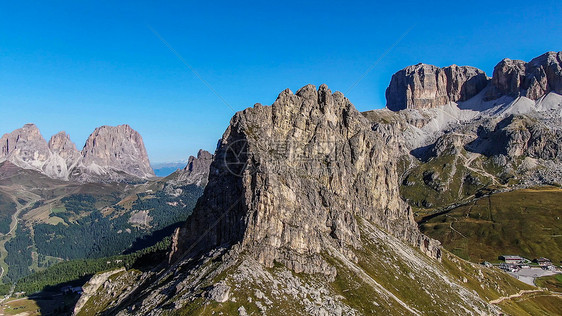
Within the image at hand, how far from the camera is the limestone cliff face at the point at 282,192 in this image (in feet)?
403

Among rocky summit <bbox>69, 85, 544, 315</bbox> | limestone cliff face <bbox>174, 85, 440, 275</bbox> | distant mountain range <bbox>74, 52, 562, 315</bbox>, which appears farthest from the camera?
limestone cliff face <bbox>174, 85, 440, 275</bbox>

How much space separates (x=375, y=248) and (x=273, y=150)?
61.5m

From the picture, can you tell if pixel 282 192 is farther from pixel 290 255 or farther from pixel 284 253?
pixel 290 255

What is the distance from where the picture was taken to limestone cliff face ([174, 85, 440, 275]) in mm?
122688

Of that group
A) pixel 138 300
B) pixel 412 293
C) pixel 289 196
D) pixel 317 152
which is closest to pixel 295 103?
→ pixel 317 152

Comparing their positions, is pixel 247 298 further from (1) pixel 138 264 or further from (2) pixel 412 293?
(1) pixel 138 264

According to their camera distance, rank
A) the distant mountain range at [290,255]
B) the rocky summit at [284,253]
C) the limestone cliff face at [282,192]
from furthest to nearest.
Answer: the limestone cliff face at [282,192], the distant mountain range at [290,255], the rocky summit at [284,253]

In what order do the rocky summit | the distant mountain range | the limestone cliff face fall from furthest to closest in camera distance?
the limestone cliff face
the distant mountain range
the rocky summit

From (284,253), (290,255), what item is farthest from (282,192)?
(290,255)

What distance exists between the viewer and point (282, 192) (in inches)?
5192

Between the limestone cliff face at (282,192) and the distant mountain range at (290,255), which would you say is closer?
the distant mountain range at (290,255)

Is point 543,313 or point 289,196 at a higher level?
point 289,196

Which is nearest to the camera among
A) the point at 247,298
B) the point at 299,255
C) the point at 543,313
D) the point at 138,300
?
the point at 247,298

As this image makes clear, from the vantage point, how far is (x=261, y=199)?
125m
